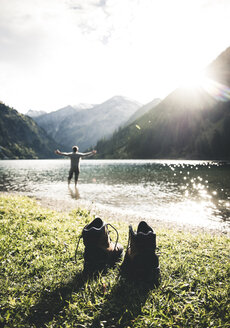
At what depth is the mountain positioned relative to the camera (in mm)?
148625

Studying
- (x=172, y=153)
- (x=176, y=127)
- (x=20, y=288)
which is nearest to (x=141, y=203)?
(x=20, y=288)

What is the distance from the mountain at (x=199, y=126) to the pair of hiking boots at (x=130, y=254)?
155205 mm

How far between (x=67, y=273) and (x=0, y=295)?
124 cm

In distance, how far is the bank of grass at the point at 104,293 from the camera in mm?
2748

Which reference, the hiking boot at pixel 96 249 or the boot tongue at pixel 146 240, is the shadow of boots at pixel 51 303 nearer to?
the hiking boot at pixel 96 249

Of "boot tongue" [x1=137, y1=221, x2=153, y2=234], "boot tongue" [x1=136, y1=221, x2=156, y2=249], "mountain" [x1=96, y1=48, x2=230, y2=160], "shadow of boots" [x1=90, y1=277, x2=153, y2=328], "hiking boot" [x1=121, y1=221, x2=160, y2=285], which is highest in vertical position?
"mountain" [x1=96, y1=48, x2=230, y2=160]

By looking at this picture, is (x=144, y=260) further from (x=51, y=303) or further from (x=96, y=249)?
(x=51, y=303)

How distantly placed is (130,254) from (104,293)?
86 centimetres

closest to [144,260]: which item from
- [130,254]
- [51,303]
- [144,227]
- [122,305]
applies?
[130,254]

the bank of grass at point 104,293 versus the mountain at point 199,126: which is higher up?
the mountain at point 199,126

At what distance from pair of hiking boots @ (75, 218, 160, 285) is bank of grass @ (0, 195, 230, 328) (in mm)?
203

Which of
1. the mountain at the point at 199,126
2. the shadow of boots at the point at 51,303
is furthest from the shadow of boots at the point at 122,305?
the mountain at the point at 199,126

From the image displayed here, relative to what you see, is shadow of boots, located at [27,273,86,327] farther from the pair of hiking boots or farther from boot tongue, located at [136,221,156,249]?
boot tongue, located at [136,221,156,249]

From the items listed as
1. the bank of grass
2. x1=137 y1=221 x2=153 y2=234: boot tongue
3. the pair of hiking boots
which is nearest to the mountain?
the bank of grass
